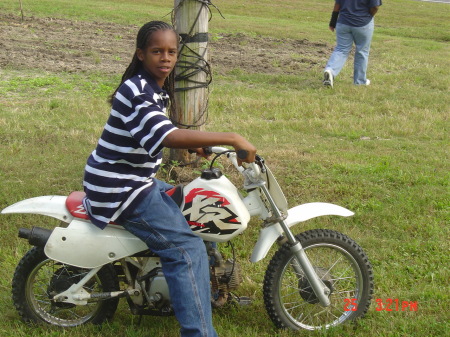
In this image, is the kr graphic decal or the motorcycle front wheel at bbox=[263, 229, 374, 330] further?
the motorcycle front wheel at bbox=[263, 229, 374, 330]

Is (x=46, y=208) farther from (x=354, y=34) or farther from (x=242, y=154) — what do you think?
(x=354, y=34)

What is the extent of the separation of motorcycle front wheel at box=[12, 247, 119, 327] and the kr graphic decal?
0.66 metres

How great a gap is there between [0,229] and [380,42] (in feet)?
48.1

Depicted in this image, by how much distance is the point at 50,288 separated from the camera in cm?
383

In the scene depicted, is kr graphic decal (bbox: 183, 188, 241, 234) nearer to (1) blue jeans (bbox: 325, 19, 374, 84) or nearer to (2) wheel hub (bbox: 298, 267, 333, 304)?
(2) wheel hub (bbox: 298, 267, 333, 304)

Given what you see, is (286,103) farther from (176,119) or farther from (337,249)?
(337,249)

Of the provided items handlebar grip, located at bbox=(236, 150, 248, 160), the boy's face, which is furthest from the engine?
the boy's face

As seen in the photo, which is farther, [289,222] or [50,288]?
[50,288]

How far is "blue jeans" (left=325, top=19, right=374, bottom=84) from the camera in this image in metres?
11.0

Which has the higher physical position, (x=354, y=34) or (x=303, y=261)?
(x=354, y=34)

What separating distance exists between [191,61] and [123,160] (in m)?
2.34

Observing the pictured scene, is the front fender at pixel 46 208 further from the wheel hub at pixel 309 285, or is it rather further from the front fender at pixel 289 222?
the wheel hub at pixel 309 285

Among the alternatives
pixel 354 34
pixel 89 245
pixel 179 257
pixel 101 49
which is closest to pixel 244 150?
pixel 179 257

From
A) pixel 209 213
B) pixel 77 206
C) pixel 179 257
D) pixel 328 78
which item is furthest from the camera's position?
pixel 328 78
